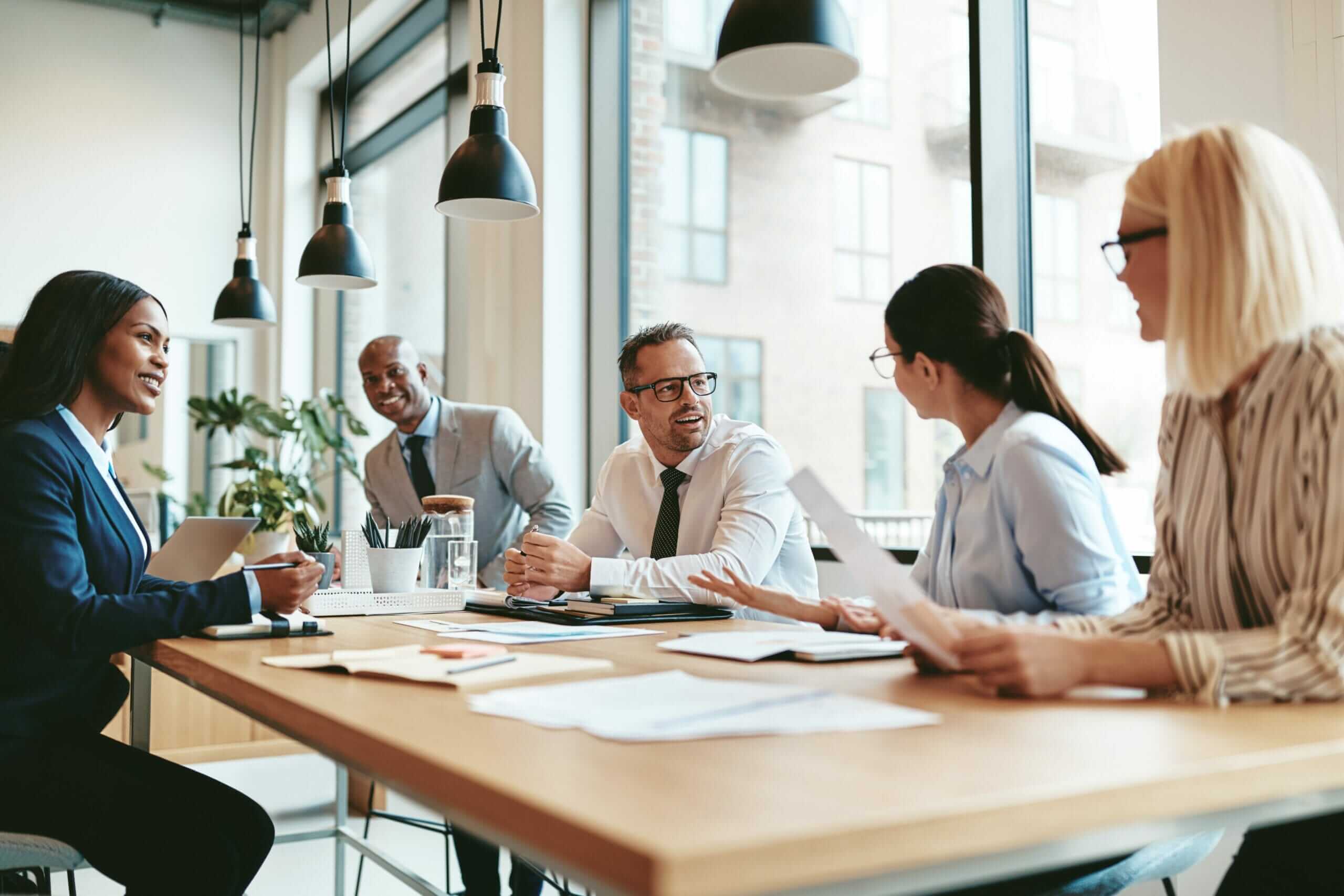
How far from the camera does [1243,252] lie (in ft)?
3.85

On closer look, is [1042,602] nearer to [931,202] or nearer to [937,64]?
[931,202]

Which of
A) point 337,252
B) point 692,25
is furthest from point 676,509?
point 692,25

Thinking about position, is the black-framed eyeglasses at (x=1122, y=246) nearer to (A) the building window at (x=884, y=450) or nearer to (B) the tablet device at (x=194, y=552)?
(B) the tablet device at (x=194, y=552)

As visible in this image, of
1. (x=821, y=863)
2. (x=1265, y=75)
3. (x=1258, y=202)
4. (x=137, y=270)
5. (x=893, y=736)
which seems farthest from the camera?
(x=137, y=270)

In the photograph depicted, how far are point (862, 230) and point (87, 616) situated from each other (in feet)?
9.78

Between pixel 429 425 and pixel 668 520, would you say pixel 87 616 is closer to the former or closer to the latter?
pixel 668 520

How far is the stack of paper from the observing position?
0.99 meters

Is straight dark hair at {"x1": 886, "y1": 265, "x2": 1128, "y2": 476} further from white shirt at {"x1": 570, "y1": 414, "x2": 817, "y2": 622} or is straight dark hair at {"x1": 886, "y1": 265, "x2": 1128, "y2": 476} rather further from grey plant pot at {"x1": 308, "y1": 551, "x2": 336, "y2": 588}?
grey plant pot at {"x1": 308, "y1": 551, "x2": 336, "y2": 588}

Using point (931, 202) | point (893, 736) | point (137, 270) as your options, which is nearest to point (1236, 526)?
point (893, 736)

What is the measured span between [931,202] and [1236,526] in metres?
2.57

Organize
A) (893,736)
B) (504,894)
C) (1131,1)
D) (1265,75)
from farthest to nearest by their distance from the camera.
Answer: (504,894)
(1131,1)
(1265,75)
(893,736)

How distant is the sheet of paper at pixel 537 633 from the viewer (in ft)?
5.81

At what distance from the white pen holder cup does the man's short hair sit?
2.42 ft

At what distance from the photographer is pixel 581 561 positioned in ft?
7.77
